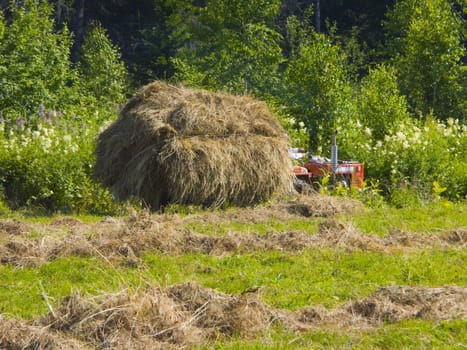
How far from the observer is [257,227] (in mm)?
11102

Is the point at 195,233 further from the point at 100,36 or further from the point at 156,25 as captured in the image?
the point at 156,25

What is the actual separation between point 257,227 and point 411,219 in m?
2.45

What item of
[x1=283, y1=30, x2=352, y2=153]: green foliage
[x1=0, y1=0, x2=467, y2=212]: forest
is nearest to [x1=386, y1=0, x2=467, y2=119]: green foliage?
[x1=0, y1=0, x2=467, y2=212]: forest

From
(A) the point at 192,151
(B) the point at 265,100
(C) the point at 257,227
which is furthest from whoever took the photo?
(B) the point at 265,100

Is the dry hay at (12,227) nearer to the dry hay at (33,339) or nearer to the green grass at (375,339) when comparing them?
the dry hay at (33,339)

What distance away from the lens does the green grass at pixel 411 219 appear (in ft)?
36.7

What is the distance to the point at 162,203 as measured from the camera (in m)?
12.3

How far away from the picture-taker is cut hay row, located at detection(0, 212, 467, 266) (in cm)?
907

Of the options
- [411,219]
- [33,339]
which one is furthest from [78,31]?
[33,339]

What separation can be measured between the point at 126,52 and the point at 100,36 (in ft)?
55.1

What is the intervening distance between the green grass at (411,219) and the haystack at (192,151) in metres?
1.52

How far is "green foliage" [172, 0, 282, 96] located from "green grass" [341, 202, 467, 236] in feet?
24.6

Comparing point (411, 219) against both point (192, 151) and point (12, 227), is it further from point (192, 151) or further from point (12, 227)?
point (12, 227)

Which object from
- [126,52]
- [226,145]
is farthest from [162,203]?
[126,52]
